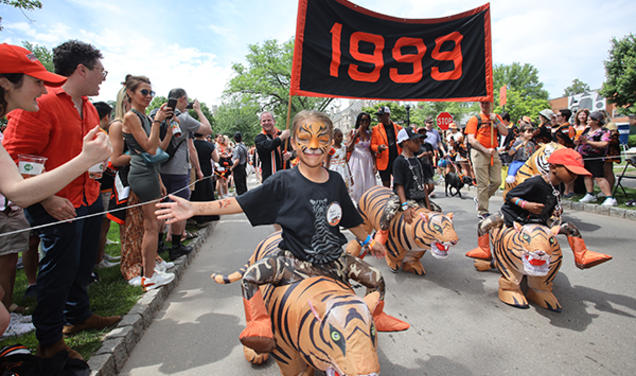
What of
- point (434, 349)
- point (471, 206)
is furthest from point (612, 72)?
point (434, 349)

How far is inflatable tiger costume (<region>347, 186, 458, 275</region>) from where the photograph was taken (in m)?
3.22

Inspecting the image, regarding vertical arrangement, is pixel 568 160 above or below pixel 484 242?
above

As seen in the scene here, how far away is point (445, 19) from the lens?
4891mm

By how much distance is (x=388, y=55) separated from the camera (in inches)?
188

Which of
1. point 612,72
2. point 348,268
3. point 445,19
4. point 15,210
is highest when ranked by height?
point 612,72

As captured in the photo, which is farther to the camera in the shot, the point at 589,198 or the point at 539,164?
the point at 589,198

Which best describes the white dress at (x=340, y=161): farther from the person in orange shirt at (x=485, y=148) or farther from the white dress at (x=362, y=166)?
the person in orange shirt at (x=485, y=148)

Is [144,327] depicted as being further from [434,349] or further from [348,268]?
[434,349]

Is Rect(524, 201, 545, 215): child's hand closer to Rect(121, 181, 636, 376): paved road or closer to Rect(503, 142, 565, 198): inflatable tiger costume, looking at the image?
Rect(503, 142, 565, 198): inflatable tiger costume

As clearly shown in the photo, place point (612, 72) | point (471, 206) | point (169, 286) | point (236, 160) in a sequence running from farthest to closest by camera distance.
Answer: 1. point (612, 72)
2. point (236, 160)
3. point (471, 206)
4. point (169, 286)

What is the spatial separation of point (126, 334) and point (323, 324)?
6.89 feet

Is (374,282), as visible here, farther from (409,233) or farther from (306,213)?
(409,233)

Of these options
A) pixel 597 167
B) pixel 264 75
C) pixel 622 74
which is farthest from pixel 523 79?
pixel 597 167

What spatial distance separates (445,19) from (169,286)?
5.58m
